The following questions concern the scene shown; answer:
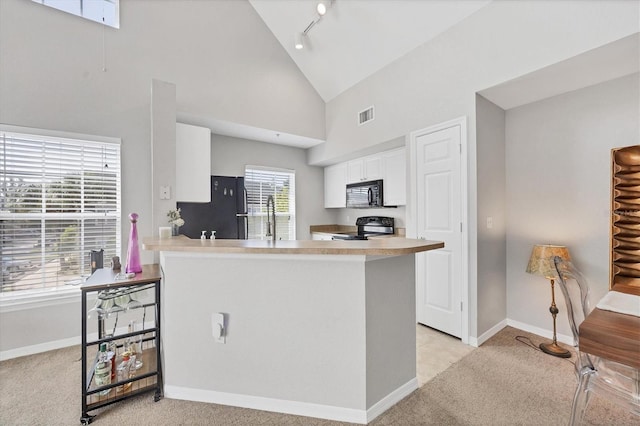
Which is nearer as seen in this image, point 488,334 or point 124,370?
point 124,370

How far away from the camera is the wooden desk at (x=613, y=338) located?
1062 mm

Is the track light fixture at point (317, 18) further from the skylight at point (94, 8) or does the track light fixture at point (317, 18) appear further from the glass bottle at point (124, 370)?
the glass bottle at point (124, 370)

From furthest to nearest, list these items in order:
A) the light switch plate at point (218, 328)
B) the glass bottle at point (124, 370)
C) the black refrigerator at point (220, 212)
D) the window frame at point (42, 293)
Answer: the black refrigerator at point (220, 212) → the window frame at point (42, 293) → the glass bottle at point (124, 370) → the light switch plate at point (218, 328)

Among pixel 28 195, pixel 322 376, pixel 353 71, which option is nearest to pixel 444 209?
pixel 322 376

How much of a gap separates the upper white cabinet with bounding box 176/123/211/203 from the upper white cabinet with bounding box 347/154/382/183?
2365 mm

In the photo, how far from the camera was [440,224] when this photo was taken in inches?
116

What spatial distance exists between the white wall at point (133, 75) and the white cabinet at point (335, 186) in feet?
3.95

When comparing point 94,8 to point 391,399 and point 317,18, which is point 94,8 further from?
point 391,399

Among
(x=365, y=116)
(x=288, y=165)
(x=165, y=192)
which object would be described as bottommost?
(x=165, y=192)

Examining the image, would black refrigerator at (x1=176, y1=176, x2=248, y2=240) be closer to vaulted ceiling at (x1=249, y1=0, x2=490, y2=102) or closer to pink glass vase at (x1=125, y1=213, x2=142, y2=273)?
pink glass vase at (x1=125, y1=213, x2=142, y2=273)

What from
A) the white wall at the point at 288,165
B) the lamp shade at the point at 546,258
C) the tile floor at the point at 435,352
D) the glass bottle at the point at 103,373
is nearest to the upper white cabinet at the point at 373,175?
the white wall at the point at 288,165

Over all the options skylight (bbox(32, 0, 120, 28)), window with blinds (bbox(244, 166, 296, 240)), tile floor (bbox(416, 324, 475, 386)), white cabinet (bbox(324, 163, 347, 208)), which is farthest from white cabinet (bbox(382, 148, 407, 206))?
skylight (bbox(32, 0, 120, 28))

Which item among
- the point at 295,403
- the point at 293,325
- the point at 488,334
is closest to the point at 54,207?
the point at 293,325

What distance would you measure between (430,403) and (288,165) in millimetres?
4014
